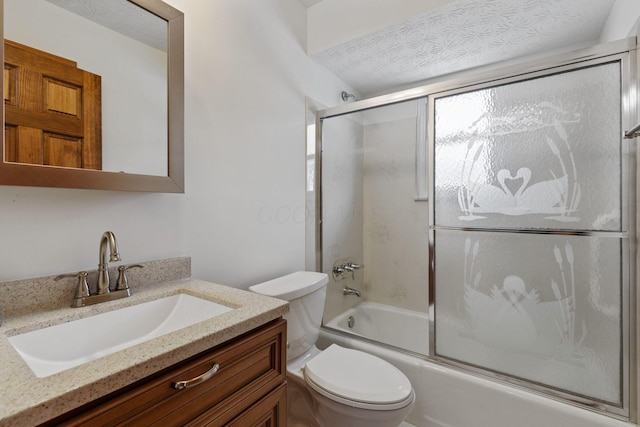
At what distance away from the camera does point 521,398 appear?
1357mm

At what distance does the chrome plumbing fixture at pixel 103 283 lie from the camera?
0.92m

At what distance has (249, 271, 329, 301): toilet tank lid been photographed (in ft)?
4.50

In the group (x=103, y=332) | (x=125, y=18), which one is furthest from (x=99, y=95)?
(x=103, y=332)

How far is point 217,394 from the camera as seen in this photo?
0.74m

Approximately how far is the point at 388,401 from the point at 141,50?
1.66 metres

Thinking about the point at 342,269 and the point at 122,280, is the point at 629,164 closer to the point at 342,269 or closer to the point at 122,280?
the point at 342,269

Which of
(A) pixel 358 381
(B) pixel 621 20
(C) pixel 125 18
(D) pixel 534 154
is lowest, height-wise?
(A) pixel 358 381

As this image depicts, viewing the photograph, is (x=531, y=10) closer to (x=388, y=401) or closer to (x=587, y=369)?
(x=587, y=369)

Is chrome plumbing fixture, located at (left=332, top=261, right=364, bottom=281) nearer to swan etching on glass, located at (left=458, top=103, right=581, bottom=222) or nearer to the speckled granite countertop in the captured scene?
swan etching on glass, located at (left=458, top=103, right=581, bottom=222)

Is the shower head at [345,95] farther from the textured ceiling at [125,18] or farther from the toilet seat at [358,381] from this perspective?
the toilet seat at [358,381]

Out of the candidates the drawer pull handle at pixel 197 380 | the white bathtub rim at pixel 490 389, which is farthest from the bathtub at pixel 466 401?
the drawer pull handle at pixel 197 380

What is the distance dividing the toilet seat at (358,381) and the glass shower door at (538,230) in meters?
0.48

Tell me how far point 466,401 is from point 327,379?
0.77 metres

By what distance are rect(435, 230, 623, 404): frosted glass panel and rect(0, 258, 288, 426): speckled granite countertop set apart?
3.85ft
